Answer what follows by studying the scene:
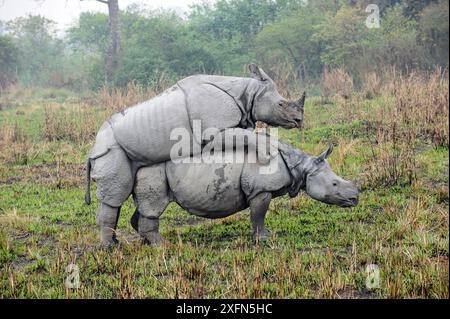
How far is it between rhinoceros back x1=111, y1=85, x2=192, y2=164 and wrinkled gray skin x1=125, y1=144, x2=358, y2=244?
0.19 meters

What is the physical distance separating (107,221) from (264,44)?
20581 mm

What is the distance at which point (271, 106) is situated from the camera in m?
6.22

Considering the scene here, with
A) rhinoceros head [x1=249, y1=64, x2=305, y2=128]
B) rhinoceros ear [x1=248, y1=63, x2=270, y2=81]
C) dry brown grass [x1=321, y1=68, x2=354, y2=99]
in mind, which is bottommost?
dry brown grass [x1=321, y1=68, x2=354, y2=99]

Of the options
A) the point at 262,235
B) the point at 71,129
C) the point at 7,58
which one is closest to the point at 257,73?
the point at 262,235

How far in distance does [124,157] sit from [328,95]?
11.1 m

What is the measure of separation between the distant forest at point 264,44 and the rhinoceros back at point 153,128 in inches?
500

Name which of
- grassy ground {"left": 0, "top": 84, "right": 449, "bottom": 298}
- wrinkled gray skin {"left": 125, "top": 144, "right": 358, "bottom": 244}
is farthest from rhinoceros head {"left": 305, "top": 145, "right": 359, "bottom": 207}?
grassy ground {"left": 0, "top": 84, "right": 449, "bottom": 298}

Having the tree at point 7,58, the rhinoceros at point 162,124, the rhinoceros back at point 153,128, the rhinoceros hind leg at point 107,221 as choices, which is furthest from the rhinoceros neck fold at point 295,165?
the tree at point 7,58

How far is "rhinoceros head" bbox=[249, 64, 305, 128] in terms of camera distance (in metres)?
6.21

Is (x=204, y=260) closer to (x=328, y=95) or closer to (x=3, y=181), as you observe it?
(x=3, y=181)

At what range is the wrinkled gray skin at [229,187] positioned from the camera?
602 centimetres

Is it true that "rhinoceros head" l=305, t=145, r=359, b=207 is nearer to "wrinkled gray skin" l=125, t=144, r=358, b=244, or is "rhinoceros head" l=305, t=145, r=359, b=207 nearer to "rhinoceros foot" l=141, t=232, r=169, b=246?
"wrinkled gray skin" l=125, t=144, r=358, b=244
